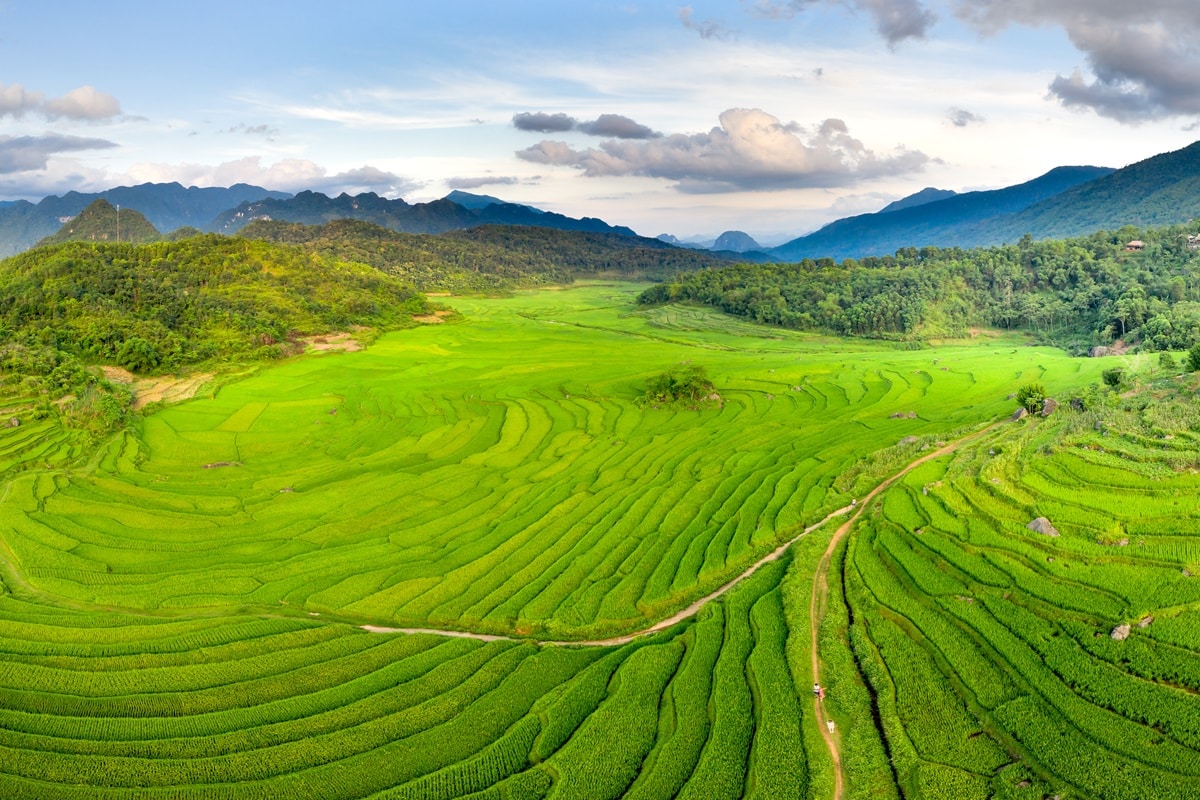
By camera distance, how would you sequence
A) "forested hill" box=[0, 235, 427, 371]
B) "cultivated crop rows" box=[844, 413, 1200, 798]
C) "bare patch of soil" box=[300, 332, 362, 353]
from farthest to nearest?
"bare patch of soil" box=[300, 332, 362, 353]
"forested hill" box=[0, 235, 427, 371]
"cultivated crop rows" box=[844, 413, 1200, 798]

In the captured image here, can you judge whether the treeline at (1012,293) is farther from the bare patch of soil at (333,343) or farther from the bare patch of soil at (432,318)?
the bare patch of soil at (333,343)

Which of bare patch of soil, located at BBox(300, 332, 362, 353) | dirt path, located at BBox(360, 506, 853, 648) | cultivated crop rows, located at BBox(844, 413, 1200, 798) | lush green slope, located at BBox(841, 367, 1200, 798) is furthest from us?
bare patch of soil, located at BBox(300, 332, 362, 353)

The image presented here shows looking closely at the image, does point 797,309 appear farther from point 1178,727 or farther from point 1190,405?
point 1178,727

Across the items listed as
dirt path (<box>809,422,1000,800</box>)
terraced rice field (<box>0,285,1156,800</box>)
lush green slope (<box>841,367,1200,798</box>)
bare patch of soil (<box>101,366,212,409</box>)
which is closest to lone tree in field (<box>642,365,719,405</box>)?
terraced rice field (<box>0,285,1156,800</box>)

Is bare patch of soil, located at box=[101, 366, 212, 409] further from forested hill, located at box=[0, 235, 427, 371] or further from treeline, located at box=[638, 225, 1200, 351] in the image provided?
treeline, located at box=[638, 225, 1200, 351]

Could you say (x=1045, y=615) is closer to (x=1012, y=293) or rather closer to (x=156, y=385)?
(x=156, y=385)

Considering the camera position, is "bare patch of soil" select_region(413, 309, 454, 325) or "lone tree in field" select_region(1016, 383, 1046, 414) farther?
"bare patch of soil" select_region(413, 309, 454, 325)

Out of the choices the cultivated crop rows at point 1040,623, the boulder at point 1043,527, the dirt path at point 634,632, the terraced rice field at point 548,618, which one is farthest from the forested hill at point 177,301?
the boulder at point 1043,527

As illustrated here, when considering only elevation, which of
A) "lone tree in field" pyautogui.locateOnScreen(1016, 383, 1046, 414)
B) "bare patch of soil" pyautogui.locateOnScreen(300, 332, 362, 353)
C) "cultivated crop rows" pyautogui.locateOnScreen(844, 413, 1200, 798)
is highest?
"bare patch of soil" pyautogui.locateOnScreen(300, 332, 362, 353)
